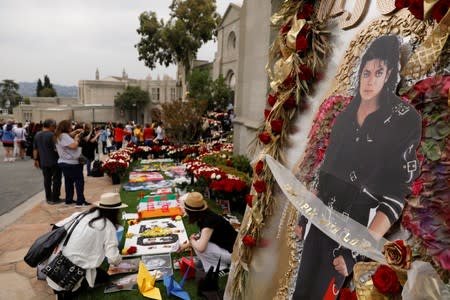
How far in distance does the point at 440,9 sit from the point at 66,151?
6.42m

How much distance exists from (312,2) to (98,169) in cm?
865

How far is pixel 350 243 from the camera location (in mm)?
1801

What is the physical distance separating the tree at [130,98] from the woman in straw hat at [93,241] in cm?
4665

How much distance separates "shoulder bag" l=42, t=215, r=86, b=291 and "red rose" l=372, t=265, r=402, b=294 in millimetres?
3058

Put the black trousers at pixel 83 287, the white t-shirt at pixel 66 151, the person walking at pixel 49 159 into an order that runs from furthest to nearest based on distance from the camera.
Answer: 1. the person walking at pixel 49 159
2. the white t-shirt at pixel 66 151
3. the black trousers at pixel 83 287

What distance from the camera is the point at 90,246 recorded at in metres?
3.41

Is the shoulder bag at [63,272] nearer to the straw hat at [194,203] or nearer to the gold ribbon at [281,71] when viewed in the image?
the straw hat at [194,203]

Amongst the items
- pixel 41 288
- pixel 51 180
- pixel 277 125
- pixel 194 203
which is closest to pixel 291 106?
pixel 277 125

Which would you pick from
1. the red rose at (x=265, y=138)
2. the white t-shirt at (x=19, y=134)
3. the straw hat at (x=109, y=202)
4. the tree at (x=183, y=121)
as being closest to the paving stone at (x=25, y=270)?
the straw hat at (x=109, y=202)

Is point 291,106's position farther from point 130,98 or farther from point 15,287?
point 130,98

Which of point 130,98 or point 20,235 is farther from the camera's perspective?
point 130,98

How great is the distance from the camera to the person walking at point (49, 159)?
6.57m

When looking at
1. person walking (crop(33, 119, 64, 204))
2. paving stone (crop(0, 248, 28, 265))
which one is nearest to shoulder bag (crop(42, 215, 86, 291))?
paving stone (crop(0, 248, 28, 265))

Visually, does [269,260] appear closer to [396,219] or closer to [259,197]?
[259,197]
